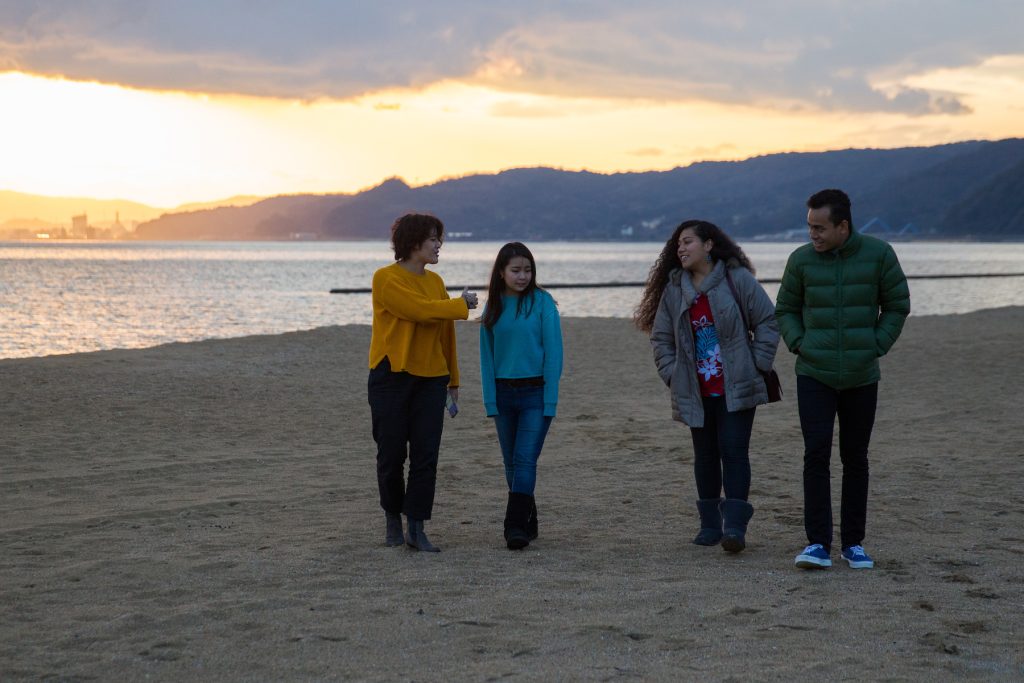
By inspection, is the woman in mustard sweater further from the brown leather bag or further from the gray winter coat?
the brown leather bag

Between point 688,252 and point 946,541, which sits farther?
point 946,541

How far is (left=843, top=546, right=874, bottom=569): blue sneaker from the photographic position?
210 inches

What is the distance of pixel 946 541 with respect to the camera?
5930mm

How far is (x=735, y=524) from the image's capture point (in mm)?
5594

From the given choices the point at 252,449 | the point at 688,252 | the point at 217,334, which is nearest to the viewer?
the point at 688,252

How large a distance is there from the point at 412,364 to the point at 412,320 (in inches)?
9.7

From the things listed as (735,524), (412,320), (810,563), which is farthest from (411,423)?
(810,563)

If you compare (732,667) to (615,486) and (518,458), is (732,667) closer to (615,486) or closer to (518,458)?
(518,458)

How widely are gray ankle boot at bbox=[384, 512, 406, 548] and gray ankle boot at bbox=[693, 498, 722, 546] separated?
1.59 meters

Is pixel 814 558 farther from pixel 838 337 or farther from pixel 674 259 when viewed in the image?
pixel 674 259

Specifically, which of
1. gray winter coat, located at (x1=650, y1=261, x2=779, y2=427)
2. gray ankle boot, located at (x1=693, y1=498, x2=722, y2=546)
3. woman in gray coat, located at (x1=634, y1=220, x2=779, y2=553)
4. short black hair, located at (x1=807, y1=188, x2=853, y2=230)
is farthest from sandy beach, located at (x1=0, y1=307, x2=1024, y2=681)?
short black hair, located at (x1=807, y1=188, x2=853, y2=230)

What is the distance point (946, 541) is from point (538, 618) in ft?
8.60

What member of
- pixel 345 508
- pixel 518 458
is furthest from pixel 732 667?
pixel 345 508

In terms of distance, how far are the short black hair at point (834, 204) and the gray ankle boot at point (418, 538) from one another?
8.29ft
